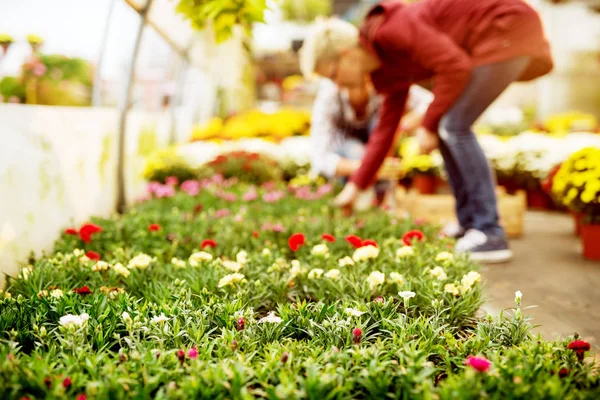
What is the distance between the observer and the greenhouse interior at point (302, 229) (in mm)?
1556

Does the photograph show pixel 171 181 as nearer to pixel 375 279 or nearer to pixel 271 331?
pixel 375 279

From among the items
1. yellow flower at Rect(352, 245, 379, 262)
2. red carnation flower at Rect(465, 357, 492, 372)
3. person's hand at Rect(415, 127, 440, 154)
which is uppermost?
person's hand at Rect(415, 127, 440, 154)

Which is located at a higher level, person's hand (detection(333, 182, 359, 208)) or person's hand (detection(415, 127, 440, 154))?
person's hand (detection(415, 127, 440, 154))

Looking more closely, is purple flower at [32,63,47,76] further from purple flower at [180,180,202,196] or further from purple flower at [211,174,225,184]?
purple flower at [211,174,225,184]

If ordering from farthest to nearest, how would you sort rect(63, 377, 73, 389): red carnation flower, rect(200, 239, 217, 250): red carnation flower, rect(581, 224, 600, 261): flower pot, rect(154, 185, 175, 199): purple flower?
rect(154, 185, 175, 199): purple flower
rect(581, 224, 600, 261): flower pot
rect(200, 239, 217, 250): red carnation flower
rect(63, 377, 73, 389): red carnation flower

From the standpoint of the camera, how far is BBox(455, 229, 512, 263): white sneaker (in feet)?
11.7

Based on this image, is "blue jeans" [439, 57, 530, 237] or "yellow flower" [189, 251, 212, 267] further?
"blue jeans" [439, 57, 530, 237]

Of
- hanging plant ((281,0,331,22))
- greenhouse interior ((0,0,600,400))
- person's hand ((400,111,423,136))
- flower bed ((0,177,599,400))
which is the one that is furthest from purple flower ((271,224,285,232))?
hanging plant ((281,0,331,22))

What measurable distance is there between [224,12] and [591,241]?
8.90 feet

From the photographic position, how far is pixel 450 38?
339cm

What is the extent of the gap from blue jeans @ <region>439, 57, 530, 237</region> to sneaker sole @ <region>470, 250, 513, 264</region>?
11 cm

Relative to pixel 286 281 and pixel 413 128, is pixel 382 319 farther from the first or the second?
pixel 413 128

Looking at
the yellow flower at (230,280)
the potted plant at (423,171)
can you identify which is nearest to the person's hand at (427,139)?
the yellow flower at (230,280)

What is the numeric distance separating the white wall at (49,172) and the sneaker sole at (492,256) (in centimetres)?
237
